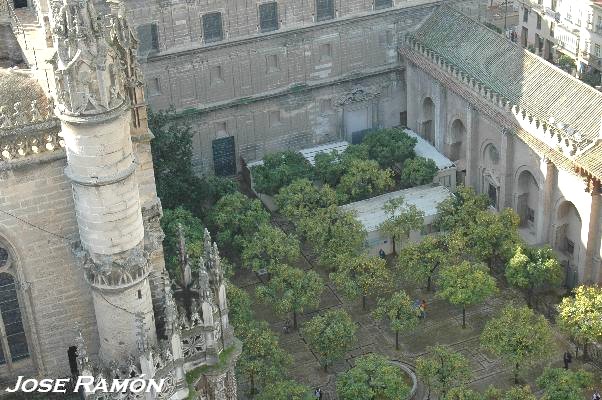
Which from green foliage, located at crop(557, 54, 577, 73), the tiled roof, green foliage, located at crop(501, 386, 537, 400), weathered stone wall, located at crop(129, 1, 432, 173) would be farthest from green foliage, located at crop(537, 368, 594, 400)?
green foliage, located at crop(557, 54, 577, 73)

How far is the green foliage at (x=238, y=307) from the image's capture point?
50.0 m

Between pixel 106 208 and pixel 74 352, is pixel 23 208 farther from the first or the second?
pixel 74 352

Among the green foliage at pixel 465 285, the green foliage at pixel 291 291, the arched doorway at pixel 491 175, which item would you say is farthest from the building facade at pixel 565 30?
the green foliage at pixel 291 291

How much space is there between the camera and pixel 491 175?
2665 inches

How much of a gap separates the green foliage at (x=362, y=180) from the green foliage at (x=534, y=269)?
12.2m

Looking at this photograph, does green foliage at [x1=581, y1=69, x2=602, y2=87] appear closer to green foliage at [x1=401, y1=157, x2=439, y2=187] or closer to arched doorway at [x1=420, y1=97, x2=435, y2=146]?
arched doorway at [x1=420, y1=97, x2=435, y2=146]

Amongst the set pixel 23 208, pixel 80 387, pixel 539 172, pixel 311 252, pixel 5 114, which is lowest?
pixel 311 252

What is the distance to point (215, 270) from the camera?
3562 cm

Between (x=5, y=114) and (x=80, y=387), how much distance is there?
9.31 metres

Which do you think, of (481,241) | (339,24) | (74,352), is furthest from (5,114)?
(339,24)

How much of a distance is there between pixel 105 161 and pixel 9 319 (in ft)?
24.1

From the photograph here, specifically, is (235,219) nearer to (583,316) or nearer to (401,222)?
(401,222)

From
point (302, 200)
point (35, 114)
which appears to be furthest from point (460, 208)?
point (35, 114)

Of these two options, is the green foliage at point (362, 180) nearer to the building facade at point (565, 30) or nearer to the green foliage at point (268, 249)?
the green foliage at point (268, 249)
